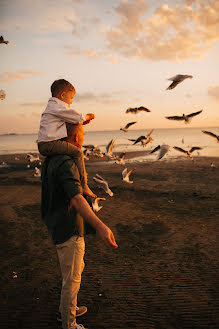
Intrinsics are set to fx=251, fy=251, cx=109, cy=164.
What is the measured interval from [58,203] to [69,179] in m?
0.46

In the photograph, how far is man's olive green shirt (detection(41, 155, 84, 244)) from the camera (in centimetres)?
261

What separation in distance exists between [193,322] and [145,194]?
9.69m

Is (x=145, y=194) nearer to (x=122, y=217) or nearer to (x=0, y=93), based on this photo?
(x=122, y=217)

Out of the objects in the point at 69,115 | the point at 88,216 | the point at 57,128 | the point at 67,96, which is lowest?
the point at 88,216

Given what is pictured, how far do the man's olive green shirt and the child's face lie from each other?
26.6 inches

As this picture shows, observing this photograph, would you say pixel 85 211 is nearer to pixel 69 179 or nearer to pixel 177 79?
pixel 69 179

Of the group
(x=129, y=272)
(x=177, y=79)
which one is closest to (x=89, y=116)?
(x=129, y=272)

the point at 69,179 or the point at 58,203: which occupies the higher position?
the point at 69,179

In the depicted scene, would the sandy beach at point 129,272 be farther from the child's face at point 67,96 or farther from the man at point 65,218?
the child's face at point 67,96

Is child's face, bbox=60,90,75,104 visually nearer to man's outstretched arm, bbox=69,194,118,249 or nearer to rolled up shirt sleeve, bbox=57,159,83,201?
rolled up shirt sleeve, bbox=57,159,83,201

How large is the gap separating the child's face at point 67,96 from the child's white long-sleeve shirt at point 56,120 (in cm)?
19

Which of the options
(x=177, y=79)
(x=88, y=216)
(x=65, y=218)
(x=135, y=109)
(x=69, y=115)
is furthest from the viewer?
(x=135, y=109)

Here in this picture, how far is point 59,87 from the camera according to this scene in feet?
9.29

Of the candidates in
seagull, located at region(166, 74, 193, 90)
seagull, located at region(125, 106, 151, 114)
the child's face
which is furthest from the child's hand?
seagull, located at region(125, 106, 151, 114)
